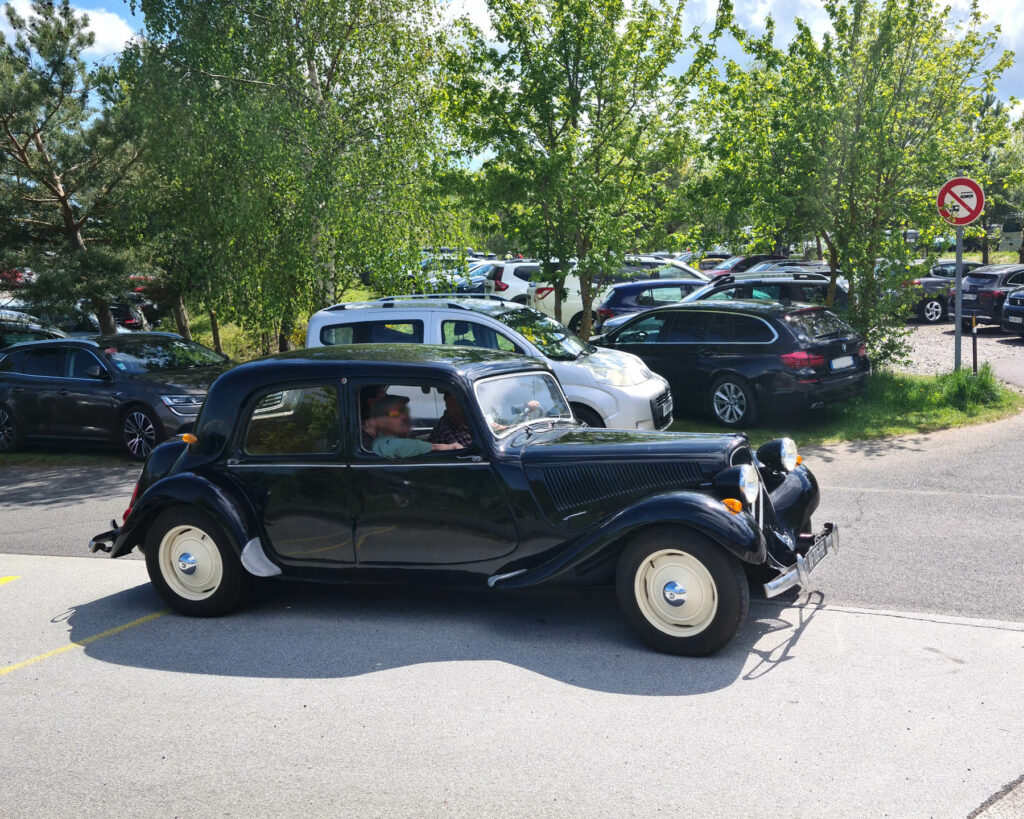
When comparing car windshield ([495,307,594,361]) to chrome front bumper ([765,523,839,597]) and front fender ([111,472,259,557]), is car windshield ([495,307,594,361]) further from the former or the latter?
chrome front bumper ([765,523,839,597])

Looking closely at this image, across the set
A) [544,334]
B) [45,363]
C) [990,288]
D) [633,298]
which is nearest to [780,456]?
[544,334]

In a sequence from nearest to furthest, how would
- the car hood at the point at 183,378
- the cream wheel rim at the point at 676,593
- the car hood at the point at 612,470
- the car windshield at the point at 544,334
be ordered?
the cream wheel rim at the point at 676,593 → the car hood at the point at 612,470 → the car windshield at the point at 544,334 → the car hood at the point at 183,378

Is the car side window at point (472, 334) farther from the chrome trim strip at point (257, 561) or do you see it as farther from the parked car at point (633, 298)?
the parked car at point (633, 298)

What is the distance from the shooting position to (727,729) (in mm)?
4332

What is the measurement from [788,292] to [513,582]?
15.2 metres

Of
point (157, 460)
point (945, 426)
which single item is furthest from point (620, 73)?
point (157, 460)

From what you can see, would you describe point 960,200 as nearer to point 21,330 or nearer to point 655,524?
point 655,524

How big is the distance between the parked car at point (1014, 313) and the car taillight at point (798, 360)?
11.4 meters

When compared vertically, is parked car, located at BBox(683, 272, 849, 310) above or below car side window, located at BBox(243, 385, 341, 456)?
above

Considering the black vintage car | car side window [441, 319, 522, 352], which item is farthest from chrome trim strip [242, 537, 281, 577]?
car side window [441, 319, 522, 352]

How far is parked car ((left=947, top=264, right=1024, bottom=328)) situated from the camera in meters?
23.2

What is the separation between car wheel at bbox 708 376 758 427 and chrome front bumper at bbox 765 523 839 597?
677 centimetres

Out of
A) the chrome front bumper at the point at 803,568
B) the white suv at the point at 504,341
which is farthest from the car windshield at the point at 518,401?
the white suv at the point at 504,341

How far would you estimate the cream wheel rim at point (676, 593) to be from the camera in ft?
16.6
